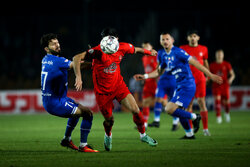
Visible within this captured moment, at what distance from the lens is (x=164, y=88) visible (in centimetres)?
1355

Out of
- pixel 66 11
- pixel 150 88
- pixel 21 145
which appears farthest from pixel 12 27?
pixel 21 145

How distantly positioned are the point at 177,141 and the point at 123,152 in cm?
208

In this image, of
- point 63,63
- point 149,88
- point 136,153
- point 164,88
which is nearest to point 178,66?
point 136,153

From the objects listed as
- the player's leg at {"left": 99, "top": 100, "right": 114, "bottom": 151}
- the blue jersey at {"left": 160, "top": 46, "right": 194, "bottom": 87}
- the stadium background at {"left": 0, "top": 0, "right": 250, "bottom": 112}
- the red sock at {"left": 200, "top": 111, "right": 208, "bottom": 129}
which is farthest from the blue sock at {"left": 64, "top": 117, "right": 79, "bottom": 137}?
the stadium background at {"left": 0, "top": 0, "right": 250, "bottom": 112}

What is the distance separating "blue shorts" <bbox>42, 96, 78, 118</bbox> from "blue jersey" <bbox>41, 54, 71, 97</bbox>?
0.31ft

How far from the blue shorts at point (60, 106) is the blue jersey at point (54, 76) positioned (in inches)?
3.7

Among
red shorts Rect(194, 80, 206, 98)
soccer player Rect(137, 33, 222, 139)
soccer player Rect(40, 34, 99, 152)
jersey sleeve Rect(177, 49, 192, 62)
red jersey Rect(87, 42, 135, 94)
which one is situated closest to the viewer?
soccer player Rect(40, 34, 99, 152)

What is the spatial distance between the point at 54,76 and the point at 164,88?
5.93 metres

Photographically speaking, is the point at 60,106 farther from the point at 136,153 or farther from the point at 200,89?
the point at 200,89

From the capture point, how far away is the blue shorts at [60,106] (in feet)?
26.8

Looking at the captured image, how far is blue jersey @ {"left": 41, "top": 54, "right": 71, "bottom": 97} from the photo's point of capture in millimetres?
8055

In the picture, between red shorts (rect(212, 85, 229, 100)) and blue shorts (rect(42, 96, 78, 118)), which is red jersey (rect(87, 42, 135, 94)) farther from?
red shorts (rect(212, 85, 229, 100))

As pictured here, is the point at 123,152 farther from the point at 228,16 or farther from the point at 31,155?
the point at 228,16

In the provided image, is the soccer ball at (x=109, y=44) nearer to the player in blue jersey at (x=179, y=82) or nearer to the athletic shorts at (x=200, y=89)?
the player in blue jersey at (x=179, y=82)
